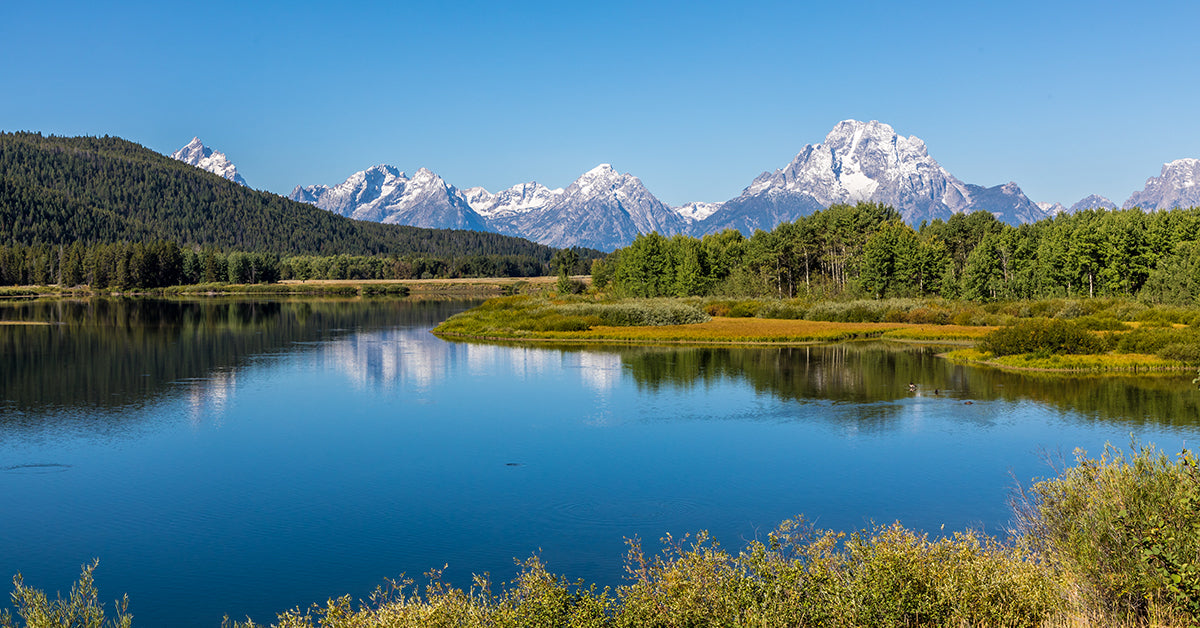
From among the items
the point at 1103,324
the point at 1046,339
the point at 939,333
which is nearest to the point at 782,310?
the point at 939,333

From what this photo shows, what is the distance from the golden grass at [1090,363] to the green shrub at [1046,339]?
2.96ft

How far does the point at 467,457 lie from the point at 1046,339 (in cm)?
5629

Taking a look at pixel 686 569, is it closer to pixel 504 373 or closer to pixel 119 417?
pixel 119 417

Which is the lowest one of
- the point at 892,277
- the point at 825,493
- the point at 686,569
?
the point at 825,493

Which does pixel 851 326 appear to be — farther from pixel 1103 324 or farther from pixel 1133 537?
pixel 1133 537

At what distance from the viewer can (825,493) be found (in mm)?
34500

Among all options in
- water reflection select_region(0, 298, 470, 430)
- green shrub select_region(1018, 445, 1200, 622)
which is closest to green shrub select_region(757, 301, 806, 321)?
water reflection select_region(0, 298, 470, 430)

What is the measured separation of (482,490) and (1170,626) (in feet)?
82.1

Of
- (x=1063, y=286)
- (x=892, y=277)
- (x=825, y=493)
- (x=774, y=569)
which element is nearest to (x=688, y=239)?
(x=892, y=277)

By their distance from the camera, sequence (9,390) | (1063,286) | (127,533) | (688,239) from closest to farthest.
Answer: (127,533), (9,390), (1063,286), (688,239)

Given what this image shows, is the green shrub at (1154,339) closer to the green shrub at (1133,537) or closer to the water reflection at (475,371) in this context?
the water reflection at (475,371)

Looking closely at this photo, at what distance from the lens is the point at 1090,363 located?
228 feet

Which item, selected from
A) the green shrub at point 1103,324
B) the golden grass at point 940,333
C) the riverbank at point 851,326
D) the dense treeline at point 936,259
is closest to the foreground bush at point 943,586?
the riverbank at point 851,326

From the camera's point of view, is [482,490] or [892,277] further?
[892,277]
